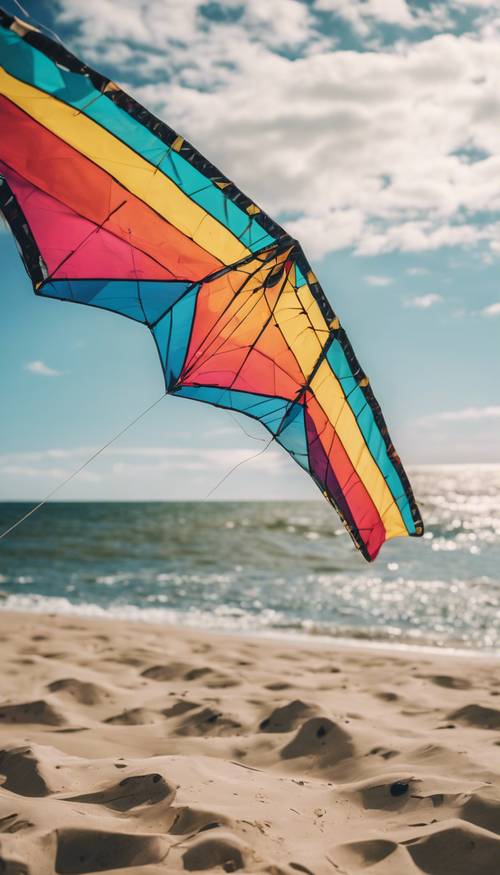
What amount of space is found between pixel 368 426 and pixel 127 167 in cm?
198

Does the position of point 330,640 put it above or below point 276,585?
above

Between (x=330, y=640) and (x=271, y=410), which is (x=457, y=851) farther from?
(x=330, y=640)

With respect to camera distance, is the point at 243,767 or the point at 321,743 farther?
the point at 321,743

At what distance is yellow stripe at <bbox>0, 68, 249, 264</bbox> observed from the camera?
2602mm

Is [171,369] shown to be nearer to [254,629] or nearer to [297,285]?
[297,285]

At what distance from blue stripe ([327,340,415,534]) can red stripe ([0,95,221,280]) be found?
2.91ft

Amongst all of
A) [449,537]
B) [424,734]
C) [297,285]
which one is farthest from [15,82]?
[449,537]

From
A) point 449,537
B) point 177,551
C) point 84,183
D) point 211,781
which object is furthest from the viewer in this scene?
point 449,537

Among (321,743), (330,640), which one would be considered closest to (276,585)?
(330,640)

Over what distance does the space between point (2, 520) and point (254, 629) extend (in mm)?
36540

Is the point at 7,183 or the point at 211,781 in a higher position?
the point at 7,183

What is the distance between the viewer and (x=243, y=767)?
125 inches

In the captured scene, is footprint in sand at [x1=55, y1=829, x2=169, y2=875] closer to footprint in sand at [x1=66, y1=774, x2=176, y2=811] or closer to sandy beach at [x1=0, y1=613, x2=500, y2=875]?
sandy beach at [x1=0, y1=613, x2=500, y2=875]

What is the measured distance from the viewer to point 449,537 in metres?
25.5
